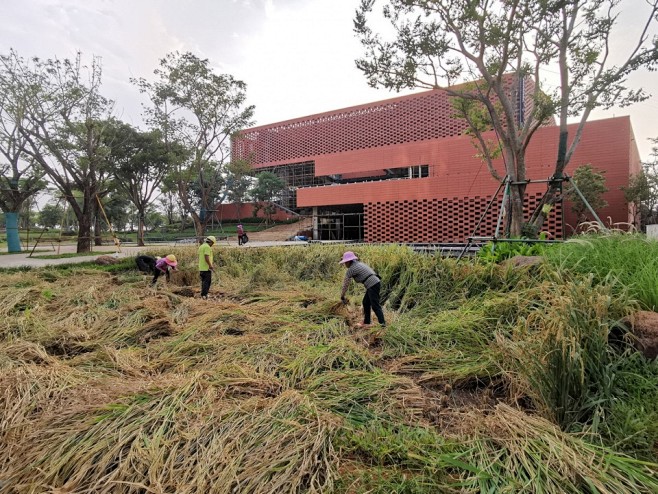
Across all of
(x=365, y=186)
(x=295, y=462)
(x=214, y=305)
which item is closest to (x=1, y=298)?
(x=214, y=305)

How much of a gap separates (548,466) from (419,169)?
2471 cm

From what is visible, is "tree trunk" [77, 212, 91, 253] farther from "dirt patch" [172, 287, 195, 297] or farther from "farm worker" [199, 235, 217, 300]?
"farm worker" [199, 235, 217, 300]

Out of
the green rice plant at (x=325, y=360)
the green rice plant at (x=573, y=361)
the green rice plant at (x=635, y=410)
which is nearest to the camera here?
the green rice plant at (x=635, y=410)

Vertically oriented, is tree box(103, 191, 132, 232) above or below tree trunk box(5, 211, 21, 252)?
above

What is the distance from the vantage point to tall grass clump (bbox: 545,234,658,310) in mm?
2619

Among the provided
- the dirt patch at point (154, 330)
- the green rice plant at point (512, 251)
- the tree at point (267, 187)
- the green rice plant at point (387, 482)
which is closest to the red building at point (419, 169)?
the green rice plant at point (512, 251)

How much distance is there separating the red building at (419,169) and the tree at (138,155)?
5.18 m

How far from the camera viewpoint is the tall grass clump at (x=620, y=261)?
2.62 meters

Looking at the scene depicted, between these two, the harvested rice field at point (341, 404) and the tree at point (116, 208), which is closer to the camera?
the harvested rice field at point (341, 404)

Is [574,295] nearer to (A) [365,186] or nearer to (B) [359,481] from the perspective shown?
(B) [359,481]

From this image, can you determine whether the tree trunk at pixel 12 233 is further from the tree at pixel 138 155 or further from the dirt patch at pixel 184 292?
the dirt patch at pixel 184 292

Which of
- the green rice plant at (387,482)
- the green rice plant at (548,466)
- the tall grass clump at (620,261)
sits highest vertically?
the tall grass clump at (620,261)

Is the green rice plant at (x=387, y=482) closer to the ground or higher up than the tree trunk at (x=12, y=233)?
closer to the ground

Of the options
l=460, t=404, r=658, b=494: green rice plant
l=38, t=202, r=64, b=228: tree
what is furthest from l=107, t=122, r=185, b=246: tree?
l=38, t=202, r=64, b=228: tree
